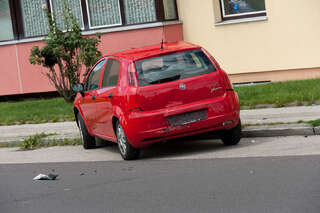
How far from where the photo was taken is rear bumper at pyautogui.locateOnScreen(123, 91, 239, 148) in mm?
9336

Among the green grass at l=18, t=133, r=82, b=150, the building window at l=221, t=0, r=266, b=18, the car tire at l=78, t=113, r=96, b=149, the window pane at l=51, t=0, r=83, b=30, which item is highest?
the window pane at l=51, t=0, r=83, b=30

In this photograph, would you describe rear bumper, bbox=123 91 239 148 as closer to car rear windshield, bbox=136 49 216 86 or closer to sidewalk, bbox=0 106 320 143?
car rear windshield, bbox=136 49 216 86

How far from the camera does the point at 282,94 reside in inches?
544

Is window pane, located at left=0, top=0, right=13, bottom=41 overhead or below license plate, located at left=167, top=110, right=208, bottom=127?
overhead

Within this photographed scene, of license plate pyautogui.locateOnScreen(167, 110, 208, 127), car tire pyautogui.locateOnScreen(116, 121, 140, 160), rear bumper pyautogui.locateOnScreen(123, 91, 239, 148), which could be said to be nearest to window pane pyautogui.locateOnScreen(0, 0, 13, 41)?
car tire pyautogui.locateOnScreen(116, 121, 140, 160)

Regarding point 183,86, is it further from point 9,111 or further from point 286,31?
point 9,111

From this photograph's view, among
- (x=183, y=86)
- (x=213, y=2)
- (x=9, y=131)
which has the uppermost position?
(x=213, y=2)

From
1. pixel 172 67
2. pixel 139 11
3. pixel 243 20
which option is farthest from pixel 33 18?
pixel 172 67

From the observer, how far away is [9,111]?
18.1 meters

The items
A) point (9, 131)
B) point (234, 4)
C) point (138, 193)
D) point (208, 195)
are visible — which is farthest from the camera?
point (234, 4)

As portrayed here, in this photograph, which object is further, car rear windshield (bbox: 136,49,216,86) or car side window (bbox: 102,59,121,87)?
car side window (bbox: 102,59,121,87)

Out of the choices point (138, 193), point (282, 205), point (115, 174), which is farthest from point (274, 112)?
point (282, 205)

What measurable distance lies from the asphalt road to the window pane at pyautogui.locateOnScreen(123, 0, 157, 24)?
9.70 meters

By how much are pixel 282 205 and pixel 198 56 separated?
4.11 metres
